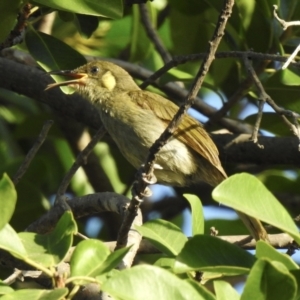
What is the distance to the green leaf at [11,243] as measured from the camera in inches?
102

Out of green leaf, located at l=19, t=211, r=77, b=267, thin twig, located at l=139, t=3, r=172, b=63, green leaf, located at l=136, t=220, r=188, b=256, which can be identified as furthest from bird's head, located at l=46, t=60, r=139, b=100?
green leaf, located at l=19, t=211, r=77, b=267

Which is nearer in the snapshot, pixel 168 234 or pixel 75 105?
pixel 168 234

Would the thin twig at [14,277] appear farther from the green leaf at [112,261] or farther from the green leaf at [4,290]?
the green leaf at [112,261]

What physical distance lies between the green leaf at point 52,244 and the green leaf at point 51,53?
6.27 ft

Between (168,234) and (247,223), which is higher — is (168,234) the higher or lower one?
the higher one

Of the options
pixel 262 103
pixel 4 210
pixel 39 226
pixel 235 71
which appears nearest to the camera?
pixel 4 210

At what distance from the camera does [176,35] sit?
5914 mm

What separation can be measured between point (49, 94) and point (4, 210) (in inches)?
118

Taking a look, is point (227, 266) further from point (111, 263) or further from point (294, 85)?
→ point (294, 85)

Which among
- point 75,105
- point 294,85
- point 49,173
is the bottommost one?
point 49,173

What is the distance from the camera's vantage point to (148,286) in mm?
2416

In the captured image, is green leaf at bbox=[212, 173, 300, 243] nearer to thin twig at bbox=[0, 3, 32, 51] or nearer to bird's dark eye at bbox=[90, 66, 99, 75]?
thin twig at bbox=[0, 3, 32, 51]

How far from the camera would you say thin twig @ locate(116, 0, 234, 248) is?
9.55 feet

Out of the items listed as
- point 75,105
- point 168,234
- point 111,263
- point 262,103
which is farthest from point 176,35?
point 111,263
